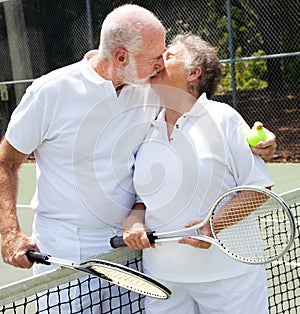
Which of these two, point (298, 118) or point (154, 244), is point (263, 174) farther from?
point (298, 118)

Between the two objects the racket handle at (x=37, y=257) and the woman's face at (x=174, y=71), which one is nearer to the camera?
the racket handle at (x=37, y=257)

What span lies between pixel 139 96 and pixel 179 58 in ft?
0.68

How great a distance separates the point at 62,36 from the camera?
34.9 feet

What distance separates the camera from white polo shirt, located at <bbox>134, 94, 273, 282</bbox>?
76.8 inches

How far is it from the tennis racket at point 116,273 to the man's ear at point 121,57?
58 cm

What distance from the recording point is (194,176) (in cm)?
196

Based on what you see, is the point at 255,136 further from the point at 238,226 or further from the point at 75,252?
the point at 75,252

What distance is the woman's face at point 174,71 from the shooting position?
6.63 ft

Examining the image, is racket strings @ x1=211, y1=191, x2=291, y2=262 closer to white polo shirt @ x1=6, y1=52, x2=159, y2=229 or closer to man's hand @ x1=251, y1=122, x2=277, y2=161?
man's hand @ x1=251, y1=122, x2=277, y2=161

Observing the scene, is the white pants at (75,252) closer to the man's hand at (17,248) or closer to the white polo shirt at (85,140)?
the white polo shirt at (85,140)

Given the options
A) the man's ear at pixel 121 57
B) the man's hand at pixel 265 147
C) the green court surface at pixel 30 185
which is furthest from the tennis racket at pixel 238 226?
the green court surface at pixel 30 185

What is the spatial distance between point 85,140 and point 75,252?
0.34 metres

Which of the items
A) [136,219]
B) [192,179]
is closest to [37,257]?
[136,219]

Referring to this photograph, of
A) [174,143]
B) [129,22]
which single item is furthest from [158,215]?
[129,22]
